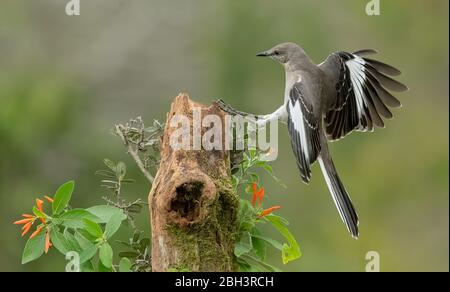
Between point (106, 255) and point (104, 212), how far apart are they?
0.24 m

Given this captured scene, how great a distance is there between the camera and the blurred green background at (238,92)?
9.38 m

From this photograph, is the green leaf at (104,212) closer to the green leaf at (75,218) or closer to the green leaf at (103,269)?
the green leaf at (75,218)

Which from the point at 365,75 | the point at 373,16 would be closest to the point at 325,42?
the point at 373,16

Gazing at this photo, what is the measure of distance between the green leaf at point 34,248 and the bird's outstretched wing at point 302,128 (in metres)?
1.90

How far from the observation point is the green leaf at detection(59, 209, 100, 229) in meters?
3.85

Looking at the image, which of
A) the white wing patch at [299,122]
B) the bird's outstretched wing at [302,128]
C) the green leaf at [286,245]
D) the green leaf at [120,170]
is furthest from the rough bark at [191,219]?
the white wing patch at [299,122]

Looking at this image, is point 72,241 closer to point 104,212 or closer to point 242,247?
point 104,212

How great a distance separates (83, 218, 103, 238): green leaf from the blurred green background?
494 cm

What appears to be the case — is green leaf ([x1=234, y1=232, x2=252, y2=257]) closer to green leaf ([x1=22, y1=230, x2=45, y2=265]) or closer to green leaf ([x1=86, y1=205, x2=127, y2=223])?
green leaf ([x1=86, y1=205, x2=127, y2=223])

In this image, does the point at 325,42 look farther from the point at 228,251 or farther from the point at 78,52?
the point at 228,251

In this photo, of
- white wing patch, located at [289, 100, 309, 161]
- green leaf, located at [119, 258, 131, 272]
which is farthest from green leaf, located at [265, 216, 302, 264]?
white wing patch, located at [289, 100, 309, 161]

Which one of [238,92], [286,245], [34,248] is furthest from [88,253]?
[238,92]

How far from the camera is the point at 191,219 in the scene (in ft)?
12.9

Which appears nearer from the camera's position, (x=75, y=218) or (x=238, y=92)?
(x=75, y=218)
